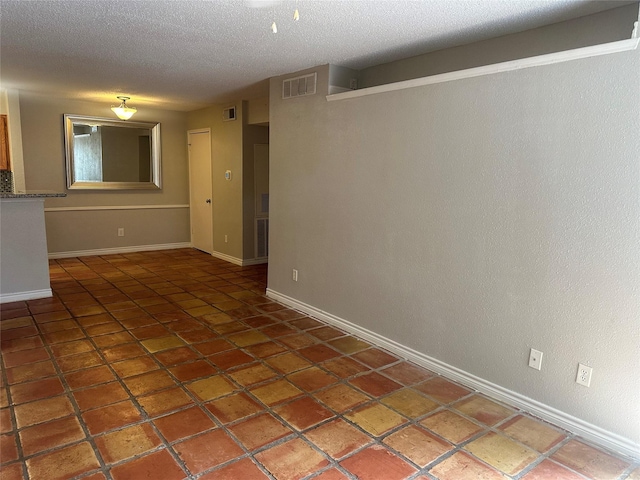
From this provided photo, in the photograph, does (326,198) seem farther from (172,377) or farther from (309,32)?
(172,377)

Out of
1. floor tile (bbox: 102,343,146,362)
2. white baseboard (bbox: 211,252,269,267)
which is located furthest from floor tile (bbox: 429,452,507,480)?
white baseboard (bbox: 211,252,269,267)

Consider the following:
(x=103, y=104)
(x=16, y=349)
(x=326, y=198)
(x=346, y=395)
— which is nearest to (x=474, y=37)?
(x=326, y=198)

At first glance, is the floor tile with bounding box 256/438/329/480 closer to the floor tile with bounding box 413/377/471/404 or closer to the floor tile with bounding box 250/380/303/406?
the floor tile with bounding box 250/380/303/406

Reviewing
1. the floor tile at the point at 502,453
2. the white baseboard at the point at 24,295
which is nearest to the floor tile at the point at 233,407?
the floor tile at the point at 502,453

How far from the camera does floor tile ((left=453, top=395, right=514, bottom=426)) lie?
8.07 ft

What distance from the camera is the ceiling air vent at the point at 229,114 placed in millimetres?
5926

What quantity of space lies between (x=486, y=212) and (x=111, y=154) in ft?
19.6

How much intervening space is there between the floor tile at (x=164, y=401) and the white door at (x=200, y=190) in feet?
14.4

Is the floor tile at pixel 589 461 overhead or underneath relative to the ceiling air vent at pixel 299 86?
underneath

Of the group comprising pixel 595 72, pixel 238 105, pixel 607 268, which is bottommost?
pixel 607 268

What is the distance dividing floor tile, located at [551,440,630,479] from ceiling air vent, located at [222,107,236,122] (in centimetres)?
531

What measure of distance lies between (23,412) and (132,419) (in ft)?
2.10

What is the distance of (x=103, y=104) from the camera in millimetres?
6371

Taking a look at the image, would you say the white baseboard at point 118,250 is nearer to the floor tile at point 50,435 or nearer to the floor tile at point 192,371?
the floor tile at point 192,371
